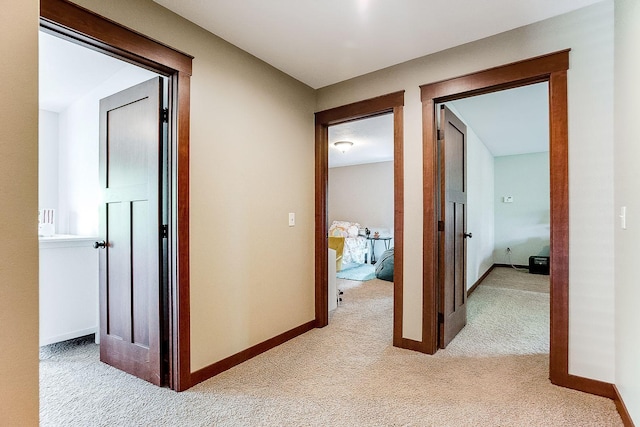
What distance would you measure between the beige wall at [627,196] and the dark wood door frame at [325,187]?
52.2 inches

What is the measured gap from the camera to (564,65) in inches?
80.2

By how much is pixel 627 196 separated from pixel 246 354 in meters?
2.60

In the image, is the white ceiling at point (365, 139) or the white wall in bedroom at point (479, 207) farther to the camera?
the white wall in bedroom at point (479, 207)

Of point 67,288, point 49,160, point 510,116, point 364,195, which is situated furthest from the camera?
point 364,195

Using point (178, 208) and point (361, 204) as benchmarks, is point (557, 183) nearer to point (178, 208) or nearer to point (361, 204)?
point (178, 208)

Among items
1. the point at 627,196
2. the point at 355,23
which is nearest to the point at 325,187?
the point at 355,23

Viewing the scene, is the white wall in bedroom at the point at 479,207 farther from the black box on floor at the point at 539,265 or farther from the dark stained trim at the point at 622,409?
the dark stained trim at the point at 622,409

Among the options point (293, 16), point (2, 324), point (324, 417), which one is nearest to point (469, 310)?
point (324, 417)

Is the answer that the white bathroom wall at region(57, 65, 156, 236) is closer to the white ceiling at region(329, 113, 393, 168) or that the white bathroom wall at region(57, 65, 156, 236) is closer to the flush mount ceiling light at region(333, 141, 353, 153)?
the white ceiling at region(329, 113, 393, 168)

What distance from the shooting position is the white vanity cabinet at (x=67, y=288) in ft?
8.76

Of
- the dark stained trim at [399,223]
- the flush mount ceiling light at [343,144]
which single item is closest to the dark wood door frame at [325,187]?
the dark stained trim at [399,223]

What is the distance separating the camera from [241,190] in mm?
2484

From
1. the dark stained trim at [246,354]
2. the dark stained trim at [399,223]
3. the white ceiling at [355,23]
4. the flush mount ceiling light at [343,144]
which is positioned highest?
the white ceiling at [355,23]

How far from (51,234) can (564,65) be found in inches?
177
